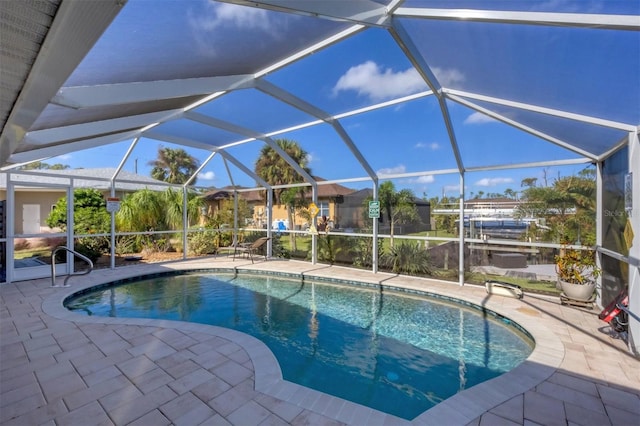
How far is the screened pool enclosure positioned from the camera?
8.52 feet

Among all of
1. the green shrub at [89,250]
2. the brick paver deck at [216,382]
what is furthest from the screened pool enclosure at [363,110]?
the brick paver deck at [216,382]

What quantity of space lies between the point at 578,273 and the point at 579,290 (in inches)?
12.7

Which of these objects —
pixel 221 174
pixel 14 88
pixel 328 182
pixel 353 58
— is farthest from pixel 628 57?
pixel 221 174

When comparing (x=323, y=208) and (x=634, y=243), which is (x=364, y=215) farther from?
(x=634, y=243)

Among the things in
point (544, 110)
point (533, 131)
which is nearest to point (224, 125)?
point (544, 110)

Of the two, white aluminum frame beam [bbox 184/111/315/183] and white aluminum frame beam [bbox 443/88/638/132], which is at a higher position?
white aluminum frame beam [bbox 184/111/315/183]

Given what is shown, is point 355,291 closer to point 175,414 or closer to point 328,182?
point 328,182

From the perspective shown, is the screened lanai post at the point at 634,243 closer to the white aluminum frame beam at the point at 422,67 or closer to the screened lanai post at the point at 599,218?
the screened lanai post at the point at 599,218

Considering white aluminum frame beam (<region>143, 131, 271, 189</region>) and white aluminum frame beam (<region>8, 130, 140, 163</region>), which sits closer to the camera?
white aluminum frame beam (<region>8, 130, 140, 163</region>)

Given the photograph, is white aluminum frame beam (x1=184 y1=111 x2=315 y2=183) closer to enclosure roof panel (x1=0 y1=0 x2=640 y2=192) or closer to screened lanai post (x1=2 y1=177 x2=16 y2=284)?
enclosure roof panel (x1=0 y1=0 x2=640 y2=192)

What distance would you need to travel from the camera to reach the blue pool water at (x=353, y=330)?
3.82 m

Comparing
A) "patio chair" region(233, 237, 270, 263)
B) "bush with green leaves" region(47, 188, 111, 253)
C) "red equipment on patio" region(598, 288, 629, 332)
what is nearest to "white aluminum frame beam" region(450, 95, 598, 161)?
"red equipment on patio" region(598, 288, 629, 332)

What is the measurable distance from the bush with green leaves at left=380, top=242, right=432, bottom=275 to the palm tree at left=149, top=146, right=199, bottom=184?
1636 centimetres

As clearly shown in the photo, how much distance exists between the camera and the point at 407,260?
341 inches
